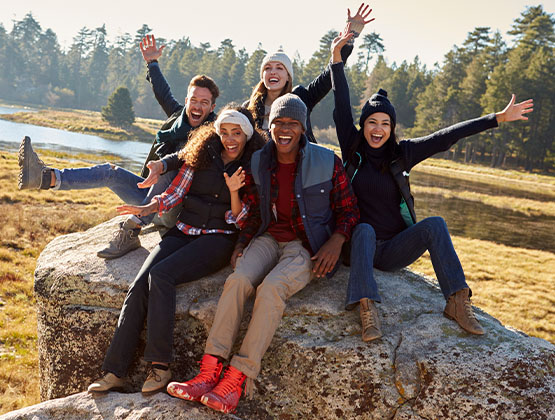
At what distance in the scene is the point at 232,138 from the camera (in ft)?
13.5

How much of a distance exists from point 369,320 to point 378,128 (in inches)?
71.9

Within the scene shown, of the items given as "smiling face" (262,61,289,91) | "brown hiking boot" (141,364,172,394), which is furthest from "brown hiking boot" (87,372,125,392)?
"smiling face" (262,61,289,91)

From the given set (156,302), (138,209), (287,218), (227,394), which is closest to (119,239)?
(138,209)

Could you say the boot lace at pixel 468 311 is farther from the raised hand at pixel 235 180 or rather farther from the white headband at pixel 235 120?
the white headband at pixel 235 120

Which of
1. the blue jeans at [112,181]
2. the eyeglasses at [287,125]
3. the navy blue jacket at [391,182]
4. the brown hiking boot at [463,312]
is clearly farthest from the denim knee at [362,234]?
the blue jeans at [112,181]

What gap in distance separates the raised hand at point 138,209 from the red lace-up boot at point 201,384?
1497 mm

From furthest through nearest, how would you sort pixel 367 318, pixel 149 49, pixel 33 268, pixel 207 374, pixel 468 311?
pixel 33 268 → pixel 149 49 → pixel 468 311 → pixel 367 318 → pixel 207 374

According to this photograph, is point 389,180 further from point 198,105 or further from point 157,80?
point 157,80

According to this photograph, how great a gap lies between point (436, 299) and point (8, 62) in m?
142

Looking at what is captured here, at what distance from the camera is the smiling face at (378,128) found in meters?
4.06

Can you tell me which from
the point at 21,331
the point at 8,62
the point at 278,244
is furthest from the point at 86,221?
the point at 8,62

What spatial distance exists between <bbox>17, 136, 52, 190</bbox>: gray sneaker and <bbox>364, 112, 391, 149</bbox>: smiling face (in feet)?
11.5

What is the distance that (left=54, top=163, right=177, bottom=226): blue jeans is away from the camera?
4402mm

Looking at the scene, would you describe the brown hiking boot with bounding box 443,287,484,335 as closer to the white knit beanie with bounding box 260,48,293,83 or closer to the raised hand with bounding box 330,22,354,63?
the raised hand with bounding box 330,22,354,63
